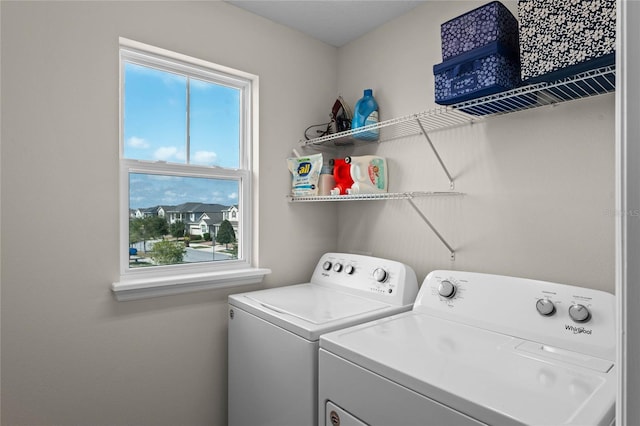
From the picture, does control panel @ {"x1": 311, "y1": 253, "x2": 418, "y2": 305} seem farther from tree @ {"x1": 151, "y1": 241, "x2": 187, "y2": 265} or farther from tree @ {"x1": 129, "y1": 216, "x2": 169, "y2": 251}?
tree @ {"x1": 129, "y1": 216, "x2": 169, "y2": 251}

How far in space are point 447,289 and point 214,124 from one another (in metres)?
1.53

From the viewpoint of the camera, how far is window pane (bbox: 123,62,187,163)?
182 cm

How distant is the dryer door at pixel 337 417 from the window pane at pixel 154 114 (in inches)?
56.2

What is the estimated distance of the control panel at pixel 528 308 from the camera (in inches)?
46.6

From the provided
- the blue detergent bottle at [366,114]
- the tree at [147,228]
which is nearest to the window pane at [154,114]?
the tree at [147,228]

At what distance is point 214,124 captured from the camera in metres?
2.09

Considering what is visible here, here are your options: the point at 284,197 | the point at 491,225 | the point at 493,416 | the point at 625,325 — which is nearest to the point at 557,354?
the point at 493,416

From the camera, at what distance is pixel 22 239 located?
1.45 meters

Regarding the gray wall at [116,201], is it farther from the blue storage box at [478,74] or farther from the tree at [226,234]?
the blue storage box at [478,74]

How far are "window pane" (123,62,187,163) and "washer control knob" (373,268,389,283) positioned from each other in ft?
3.93

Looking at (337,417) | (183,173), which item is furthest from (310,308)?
(183,173)

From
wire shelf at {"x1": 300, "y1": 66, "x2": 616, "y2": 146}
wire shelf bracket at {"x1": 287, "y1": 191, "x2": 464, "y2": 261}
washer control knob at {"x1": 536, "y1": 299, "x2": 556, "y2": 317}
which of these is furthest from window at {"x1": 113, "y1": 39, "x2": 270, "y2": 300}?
washer control knob at {"x1": 536, "y1": 299, "x2": 556, "y2": 317}

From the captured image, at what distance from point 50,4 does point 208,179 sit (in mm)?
998

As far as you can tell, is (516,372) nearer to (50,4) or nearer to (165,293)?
Result: (165,293)
